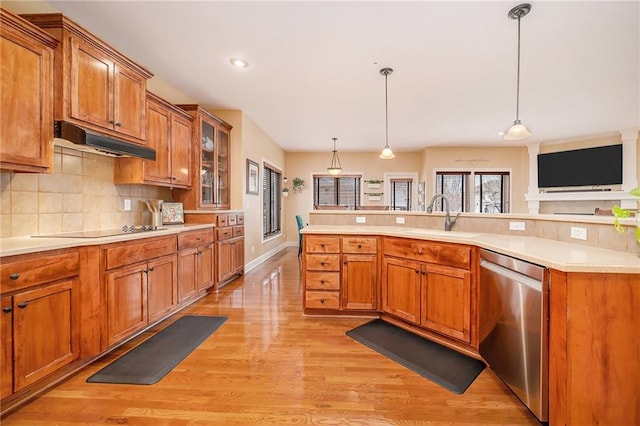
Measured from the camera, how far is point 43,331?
1667 millimetres

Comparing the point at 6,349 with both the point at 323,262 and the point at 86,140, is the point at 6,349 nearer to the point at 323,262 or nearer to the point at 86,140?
the point at 86,140

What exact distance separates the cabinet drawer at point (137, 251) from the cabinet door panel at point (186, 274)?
0.21m

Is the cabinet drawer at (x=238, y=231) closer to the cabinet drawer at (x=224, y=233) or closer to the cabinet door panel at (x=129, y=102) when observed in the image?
the cabinet drawer at (x=224, y=233)

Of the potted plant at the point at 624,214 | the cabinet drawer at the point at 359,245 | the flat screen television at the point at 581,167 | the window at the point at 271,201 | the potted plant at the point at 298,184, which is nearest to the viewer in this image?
Answer: the potted plant at the point at 624,214

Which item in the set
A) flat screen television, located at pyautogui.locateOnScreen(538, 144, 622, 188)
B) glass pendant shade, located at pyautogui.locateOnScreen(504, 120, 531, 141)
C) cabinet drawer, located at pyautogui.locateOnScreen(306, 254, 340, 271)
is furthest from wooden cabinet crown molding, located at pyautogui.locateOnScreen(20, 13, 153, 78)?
flat screen television, located at pyautogui.locateOnScreen(538, 144, 622, 188)

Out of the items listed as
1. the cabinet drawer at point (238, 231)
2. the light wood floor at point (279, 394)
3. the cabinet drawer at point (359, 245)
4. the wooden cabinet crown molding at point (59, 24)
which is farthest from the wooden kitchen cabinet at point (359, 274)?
the wooden cabinet crown molding at point (59, 24)

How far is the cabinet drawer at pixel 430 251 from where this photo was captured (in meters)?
2.12

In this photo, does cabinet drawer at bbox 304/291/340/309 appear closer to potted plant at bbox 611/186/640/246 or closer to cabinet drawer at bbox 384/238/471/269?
cabinet drawer at bbox 384/238/471/269

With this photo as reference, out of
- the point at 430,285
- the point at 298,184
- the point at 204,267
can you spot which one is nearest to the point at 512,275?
the point at 430,285

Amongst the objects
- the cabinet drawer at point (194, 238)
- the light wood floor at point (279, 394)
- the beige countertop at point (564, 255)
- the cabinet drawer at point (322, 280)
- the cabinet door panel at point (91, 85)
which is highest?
the cabinet door panel at point (91, 85)

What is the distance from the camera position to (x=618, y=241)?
5.35ft

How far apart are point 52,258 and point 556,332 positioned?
A: 285cm

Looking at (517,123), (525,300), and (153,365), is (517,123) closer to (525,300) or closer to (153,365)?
(525,300)

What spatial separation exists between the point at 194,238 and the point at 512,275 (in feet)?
10.0
